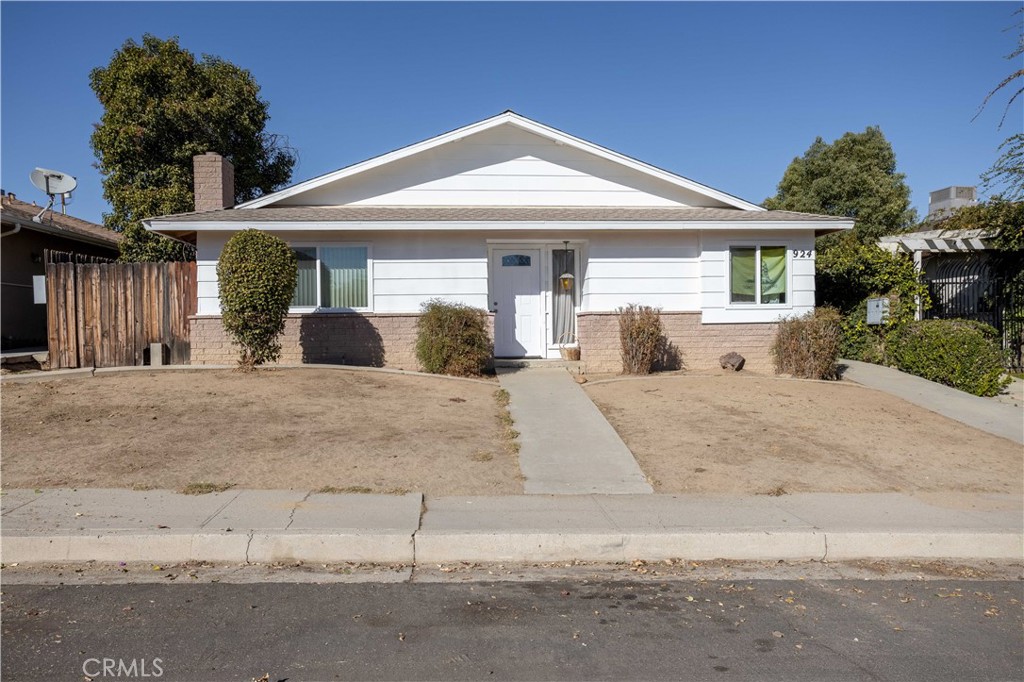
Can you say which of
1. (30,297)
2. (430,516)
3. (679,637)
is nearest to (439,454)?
(430,516)

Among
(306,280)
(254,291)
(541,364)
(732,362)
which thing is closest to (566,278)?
(541,364)

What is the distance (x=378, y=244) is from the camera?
49.0ft

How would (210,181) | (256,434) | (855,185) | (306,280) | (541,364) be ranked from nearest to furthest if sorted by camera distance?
A: (256,434) → (306,280) → (541,364) → (210,181) → (855,185)

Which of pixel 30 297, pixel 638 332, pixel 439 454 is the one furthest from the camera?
pixel 30 297

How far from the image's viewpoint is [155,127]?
71.7 ft

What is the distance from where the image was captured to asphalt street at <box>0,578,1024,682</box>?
4.43 m

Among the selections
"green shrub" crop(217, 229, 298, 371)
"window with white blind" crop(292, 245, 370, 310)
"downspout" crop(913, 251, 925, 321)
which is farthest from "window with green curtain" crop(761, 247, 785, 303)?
"green shrub" crop(217, 229, 298, 371)

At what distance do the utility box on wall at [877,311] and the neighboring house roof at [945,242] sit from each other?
66.8 inches

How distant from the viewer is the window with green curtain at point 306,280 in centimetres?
1478

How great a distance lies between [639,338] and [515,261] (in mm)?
3299

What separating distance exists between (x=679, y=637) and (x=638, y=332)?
951cm

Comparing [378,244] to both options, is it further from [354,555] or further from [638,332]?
[354,555]

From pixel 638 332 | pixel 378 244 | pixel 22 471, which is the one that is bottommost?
pixel 22 471

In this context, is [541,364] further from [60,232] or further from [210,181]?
[60,232]
